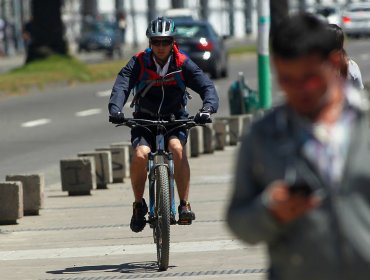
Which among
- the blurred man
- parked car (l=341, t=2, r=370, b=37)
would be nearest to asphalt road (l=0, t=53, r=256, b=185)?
the blurred man

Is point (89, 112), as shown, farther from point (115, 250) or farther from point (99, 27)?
point (99, 27)

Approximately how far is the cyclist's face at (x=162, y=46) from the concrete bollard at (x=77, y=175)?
5243mm

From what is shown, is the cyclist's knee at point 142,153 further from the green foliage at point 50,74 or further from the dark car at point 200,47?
the dark car at point 200,47

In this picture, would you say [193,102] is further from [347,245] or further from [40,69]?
[347,245]

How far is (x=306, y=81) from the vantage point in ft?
13.8

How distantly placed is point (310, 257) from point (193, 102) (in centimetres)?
2661

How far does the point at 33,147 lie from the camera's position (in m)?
21.7

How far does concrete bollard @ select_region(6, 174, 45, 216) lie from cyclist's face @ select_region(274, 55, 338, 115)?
9592 mm

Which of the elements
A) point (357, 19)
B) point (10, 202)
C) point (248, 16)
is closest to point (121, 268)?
point (10, 202)

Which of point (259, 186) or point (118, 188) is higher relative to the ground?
point (259, 186)

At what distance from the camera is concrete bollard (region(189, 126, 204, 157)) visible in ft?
64.3

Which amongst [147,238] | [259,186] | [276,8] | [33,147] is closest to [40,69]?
[276,8]

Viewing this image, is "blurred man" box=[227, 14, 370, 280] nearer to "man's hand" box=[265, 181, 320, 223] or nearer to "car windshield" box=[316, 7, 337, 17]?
"man's hand" box=[265, 181, 320, 223]

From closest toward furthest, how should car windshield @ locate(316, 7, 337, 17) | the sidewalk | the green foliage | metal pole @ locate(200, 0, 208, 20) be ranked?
the sidewalk
car windshield @ locate(316, 7, 337, 17)
the green foliage
metal pole @ locate(200, 0, 208, 20)
